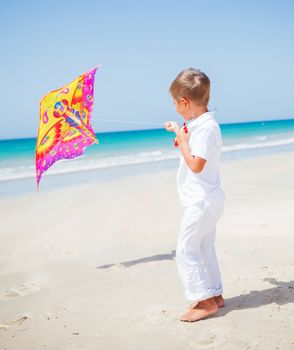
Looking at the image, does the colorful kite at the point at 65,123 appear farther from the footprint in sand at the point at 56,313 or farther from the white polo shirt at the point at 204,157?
the white polo shirt at the point at 204,157

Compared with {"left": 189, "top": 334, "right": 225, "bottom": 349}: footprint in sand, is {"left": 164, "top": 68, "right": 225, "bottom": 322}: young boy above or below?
above

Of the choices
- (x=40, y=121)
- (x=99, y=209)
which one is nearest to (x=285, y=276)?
(x=40, y=121)

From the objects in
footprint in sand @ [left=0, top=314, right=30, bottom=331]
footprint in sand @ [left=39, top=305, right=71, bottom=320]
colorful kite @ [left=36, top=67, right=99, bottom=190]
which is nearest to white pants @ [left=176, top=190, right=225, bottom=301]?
footprint in sand @ [left=39, top=305, right=71, bottom=320]

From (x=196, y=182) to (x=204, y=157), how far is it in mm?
218

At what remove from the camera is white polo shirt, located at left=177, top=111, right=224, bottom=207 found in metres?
2.74

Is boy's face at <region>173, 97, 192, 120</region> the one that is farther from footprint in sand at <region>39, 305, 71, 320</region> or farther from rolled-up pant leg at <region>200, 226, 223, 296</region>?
footprint in sand at <region>39, 305, 71, 320</region>

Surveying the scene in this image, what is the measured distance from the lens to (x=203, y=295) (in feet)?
9.41

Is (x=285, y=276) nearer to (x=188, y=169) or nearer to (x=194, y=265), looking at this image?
(x=194, y=265)

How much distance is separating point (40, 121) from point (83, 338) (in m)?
2.14

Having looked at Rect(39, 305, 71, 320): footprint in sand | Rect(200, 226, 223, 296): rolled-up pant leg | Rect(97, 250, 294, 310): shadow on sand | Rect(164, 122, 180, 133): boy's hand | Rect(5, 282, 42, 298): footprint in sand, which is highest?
Rect(164, 122, 180, 133): boy's hand

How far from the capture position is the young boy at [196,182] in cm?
278

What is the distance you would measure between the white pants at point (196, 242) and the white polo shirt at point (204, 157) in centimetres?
6

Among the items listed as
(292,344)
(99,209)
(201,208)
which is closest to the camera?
(292,344)

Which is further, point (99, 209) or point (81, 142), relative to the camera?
point (99, 209)
